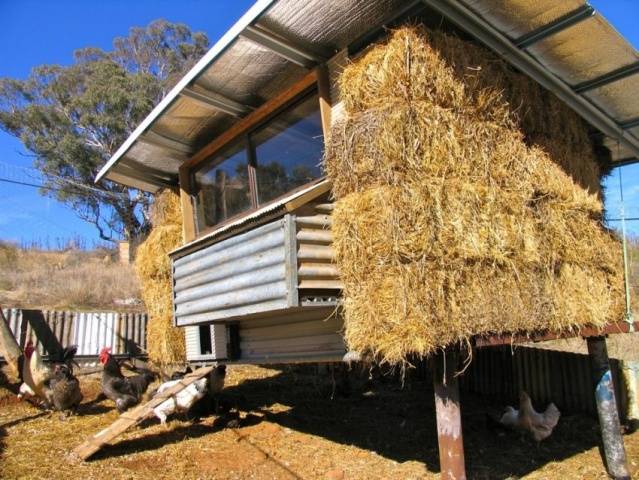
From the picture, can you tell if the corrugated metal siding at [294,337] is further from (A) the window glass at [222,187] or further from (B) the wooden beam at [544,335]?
(A) the window glass at [222,187]

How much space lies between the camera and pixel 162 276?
1002 cm

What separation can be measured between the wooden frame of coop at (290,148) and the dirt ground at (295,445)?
1.15m

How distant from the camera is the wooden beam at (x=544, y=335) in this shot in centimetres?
511

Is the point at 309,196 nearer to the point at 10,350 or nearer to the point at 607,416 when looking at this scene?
the point at 607,416

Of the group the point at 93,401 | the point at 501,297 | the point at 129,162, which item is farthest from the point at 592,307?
the point at 93,401

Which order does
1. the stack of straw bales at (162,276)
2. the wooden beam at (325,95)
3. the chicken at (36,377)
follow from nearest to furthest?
the wooden beam at (325,95) → the chicken at (36,377) → the stack of straw bales at (162,276)

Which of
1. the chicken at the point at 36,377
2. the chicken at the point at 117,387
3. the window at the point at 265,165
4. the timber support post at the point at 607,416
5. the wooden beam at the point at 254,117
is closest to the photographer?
the wooden beam at the point at 254,117

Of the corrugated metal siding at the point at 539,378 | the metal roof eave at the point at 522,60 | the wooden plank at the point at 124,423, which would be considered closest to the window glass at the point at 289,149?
the metal roof eave at the point at 522,60

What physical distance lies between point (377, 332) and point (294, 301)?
91 centimetres

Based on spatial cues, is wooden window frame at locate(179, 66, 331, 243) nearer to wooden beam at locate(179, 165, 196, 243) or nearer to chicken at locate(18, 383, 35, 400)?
wooden beam at locate(179, 165, 196, 243)

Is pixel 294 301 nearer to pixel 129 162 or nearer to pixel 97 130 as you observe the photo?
pixel 129 162

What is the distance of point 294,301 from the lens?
5.28 metres

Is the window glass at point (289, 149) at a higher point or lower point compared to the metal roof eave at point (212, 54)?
lower

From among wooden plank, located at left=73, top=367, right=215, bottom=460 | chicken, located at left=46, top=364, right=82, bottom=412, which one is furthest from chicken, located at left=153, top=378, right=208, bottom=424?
chicken, located at left=46, top=364, right=82, bottom=412
